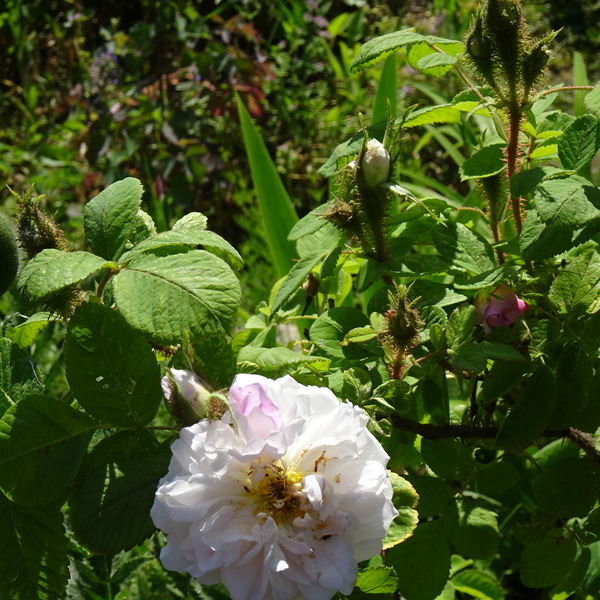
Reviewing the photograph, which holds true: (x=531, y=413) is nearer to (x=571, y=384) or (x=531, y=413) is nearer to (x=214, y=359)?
(x=571, y=384)

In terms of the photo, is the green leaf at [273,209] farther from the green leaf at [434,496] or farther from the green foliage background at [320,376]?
the green leaf at [434,496]

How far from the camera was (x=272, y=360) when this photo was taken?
1.85 ft

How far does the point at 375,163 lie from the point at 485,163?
176 mm

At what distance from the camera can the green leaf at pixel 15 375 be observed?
1.92 feet

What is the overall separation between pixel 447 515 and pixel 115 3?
12.0 ft

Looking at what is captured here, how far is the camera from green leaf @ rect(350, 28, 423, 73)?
635mm

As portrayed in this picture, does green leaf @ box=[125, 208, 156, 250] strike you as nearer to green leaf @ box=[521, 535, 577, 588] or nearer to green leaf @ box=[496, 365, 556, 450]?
green leaf @ box=[496, 365, 556, 450]

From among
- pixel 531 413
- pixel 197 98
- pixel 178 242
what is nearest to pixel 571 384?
pixel 531 413

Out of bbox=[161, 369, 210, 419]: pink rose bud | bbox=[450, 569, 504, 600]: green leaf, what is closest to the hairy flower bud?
bbox=[161, 369, 210, 419]: pink rose bud

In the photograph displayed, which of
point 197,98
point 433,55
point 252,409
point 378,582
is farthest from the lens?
point 197,98

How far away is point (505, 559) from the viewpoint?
127cm

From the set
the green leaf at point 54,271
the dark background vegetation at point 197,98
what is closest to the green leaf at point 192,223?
the green leaf at point 54,271

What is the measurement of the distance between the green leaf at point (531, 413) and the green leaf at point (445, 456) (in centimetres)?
6

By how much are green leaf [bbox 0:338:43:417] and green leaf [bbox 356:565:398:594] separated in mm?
330
